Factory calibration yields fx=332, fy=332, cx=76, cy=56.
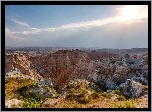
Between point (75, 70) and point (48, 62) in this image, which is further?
point (48, 62)

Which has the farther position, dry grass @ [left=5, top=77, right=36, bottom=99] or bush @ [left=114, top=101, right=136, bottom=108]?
dry grass @ [left=5, top=77, right=36, bottom=99]

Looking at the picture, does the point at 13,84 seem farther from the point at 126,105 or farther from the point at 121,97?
the point at 126,105

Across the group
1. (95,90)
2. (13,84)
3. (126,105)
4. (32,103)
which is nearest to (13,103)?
(32,103)

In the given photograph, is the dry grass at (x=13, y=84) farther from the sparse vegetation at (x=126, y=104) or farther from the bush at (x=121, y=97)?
the sparse vegetation at (x=126, y=104)

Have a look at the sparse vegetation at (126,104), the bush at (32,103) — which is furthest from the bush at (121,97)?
the bush at (32,103)

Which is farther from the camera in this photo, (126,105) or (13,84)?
(13,84)

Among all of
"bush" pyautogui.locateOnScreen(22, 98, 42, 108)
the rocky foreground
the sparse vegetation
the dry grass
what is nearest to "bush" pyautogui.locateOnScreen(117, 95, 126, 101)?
the rocky foreground

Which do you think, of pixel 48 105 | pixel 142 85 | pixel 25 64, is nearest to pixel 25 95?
pixel 48 105

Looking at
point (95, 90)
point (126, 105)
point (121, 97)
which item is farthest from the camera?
point (95, 90)

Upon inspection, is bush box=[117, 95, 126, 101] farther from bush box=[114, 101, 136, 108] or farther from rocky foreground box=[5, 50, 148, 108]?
bush box=[114, 101, 136, 108]

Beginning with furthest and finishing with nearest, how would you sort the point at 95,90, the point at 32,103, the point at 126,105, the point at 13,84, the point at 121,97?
the point at 95,90
the point at 13,84
the point at 121,97
the point at 32,103
the point at 126,105

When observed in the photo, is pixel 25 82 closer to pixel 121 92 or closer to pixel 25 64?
pixel 121 92
